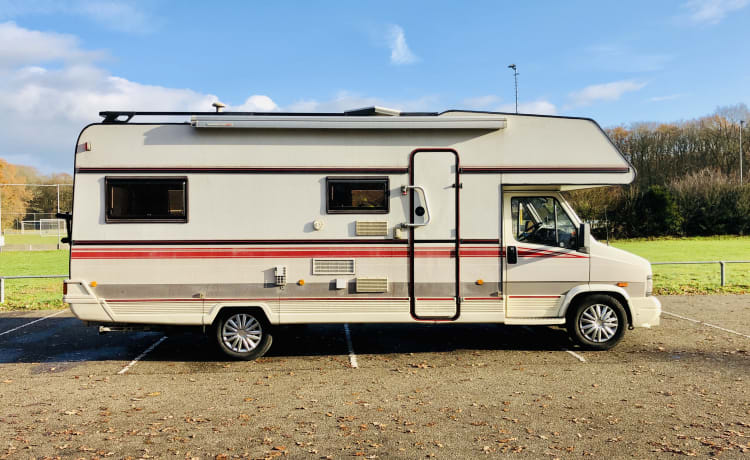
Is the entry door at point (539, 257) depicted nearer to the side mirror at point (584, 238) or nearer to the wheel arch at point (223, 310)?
the side mirror at point (584, 238)

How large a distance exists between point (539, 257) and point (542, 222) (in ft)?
1.65

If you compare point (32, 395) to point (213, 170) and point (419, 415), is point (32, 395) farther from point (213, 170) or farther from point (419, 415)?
point (419, 415)

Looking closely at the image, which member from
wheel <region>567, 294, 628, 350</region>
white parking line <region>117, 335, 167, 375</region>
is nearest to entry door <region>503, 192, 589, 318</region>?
wheel <region>567, 294, 628, 350</region>

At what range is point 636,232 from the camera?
41.4 m

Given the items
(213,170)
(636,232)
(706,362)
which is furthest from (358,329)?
(636,232)

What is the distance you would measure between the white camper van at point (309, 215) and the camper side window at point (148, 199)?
0.02m

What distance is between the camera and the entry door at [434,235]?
24.0 feet

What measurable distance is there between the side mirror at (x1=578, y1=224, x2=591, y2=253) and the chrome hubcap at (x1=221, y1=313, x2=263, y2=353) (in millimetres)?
4567

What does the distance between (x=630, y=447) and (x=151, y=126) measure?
663cm

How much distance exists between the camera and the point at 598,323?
7.66 metres

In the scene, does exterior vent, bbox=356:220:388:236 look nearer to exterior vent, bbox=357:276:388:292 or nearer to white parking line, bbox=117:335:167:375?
exterior vent, bbox=357:276:388:292

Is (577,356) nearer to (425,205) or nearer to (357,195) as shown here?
(425,205)

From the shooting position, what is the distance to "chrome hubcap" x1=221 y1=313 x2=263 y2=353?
742 centimetres

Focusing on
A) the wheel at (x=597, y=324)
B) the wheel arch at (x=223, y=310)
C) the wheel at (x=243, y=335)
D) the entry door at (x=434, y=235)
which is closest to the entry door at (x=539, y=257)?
the wheel at (x=597, y=324)
